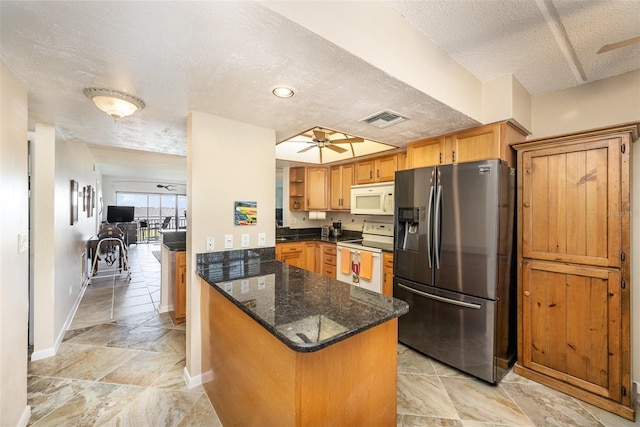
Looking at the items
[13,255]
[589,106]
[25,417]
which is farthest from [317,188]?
[25,417]

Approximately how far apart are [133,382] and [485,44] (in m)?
3.66

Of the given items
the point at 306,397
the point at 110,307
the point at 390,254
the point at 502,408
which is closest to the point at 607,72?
the point at 390,254

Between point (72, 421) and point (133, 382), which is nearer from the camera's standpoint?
point (72, 421)

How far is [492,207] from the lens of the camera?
6.99 ft

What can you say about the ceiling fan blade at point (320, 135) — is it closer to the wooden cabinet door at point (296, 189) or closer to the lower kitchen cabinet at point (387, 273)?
the lower kitchen cabinet at point (387, 273)

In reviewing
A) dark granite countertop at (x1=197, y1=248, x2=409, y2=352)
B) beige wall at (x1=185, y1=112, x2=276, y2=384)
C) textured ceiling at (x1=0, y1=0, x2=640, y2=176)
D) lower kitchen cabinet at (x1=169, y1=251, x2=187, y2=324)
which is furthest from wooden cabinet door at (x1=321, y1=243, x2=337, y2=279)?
textured ceiling at (x1=0, y1=0, x2=640, y2=176)

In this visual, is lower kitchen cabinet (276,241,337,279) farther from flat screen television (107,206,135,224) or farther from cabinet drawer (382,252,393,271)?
flat screen television (107,206,135,224)

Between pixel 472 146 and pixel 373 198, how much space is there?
1581mm

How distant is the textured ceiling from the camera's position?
42.8 inches

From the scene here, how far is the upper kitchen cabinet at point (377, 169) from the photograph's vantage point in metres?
3.73

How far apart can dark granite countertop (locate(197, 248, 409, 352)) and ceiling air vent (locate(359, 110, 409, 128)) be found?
1.35m

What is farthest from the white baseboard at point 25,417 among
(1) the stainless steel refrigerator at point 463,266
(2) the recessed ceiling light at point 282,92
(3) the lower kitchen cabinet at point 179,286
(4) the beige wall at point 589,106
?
(4) the beige wall at point 589,106

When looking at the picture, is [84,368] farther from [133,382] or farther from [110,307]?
[110,307]

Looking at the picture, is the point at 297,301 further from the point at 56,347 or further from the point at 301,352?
the point at 56,347
